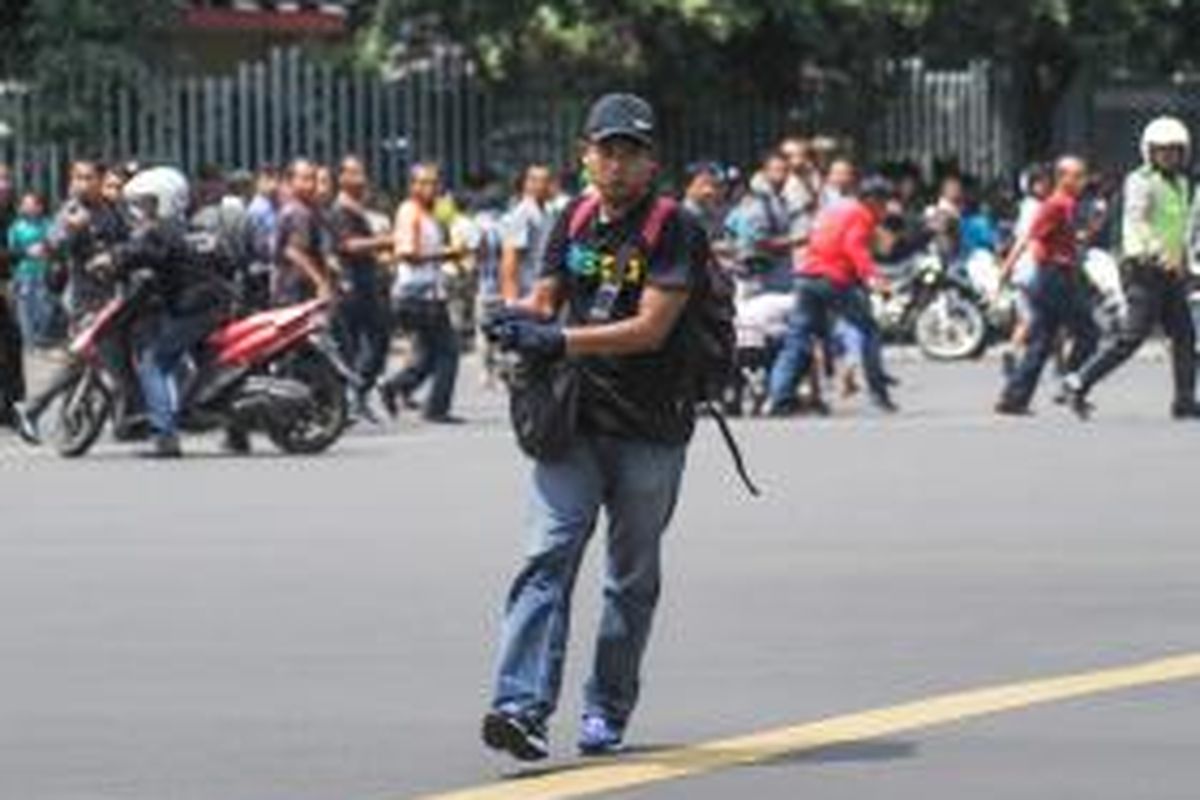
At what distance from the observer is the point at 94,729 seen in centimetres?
1168

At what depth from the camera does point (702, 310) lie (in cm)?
1109

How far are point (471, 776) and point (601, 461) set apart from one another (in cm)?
93

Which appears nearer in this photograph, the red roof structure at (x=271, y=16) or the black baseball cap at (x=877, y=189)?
the black baseball cap at (x=877, y=189)

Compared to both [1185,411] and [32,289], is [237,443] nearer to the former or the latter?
[1185,411]

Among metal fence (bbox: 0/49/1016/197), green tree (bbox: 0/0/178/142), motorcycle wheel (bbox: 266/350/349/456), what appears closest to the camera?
motorcycle wheel (bbox: 266/350/349/456)

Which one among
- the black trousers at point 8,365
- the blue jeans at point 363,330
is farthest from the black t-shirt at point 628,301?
the blue jeans at point 363,330

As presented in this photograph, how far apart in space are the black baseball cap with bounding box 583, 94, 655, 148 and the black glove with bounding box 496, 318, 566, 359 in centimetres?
54

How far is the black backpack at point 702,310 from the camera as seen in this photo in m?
11.0

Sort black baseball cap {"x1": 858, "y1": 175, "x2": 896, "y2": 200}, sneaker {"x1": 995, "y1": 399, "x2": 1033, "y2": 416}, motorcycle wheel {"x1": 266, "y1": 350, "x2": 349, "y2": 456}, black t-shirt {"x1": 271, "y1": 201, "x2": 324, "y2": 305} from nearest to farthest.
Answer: motorcycle wheel {"x1": 266, "y1": 350, "x2": 349, "y2": 456} < sneaker {"x1": 995, "y1": 399, "x2": 1033, "y2": 416} < black t-shirt {"x1": 271, "y1": 201, "x2": 324, "y2": 305} < black baseball cap {"x1": 858, "y1": 175, "x2": 896, "y2": 200}

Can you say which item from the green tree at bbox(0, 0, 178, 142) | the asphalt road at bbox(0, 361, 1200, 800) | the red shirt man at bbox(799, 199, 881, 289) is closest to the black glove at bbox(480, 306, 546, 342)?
the asphalt road at bbox(0, 361, 1200, 800)

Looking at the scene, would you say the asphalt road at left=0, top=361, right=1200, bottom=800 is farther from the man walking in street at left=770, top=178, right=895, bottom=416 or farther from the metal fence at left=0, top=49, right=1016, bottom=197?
the metal fence at left=0, top=49, right=1016, bottom=197

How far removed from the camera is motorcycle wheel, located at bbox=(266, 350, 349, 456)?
77.0 ft

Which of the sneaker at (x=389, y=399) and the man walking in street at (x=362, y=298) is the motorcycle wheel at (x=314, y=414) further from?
the sneaker at (x=389, y=399)

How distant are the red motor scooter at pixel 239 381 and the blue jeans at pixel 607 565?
1229 cm
